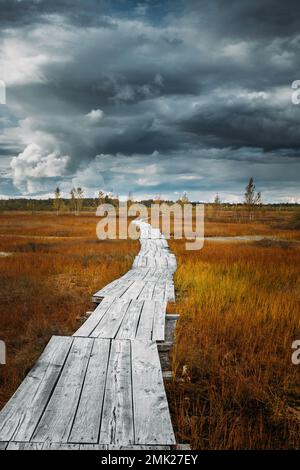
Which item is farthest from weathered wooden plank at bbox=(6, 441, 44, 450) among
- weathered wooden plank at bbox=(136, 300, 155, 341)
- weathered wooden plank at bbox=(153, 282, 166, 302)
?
weathered wooden plank at bbox=(153, 282, 166, 302)

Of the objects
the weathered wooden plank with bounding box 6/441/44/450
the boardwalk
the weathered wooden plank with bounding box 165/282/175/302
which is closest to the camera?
the weathered wooden plank with bounding box 6/441/44/450

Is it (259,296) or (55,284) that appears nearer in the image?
(259,296)

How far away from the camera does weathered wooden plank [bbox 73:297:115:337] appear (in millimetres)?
4012

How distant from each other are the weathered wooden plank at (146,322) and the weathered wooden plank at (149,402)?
44 cm

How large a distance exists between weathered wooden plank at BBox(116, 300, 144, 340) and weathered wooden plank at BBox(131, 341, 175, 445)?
497 millimetres

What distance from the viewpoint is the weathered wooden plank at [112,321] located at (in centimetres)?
403

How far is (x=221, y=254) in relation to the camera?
13781 mm

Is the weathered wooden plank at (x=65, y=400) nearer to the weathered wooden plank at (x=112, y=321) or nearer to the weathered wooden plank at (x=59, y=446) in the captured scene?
the weathered wooden plank at (x=59, y=446)

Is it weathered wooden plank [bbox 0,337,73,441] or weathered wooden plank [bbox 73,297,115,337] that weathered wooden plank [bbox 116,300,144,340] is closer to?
weathered wooden plank [bbox 73,297,115,337]

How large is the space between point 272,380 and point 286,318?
2.16 metres

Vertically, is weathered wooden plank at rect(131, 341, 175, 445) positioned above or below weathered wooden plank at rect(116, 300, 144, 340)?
below

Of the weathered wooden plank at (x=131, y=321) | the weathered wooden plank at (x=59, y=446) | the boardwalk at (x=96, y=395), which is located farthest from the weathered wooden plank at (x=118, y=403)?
the weathered wooden plank at (x=131, y=321)
